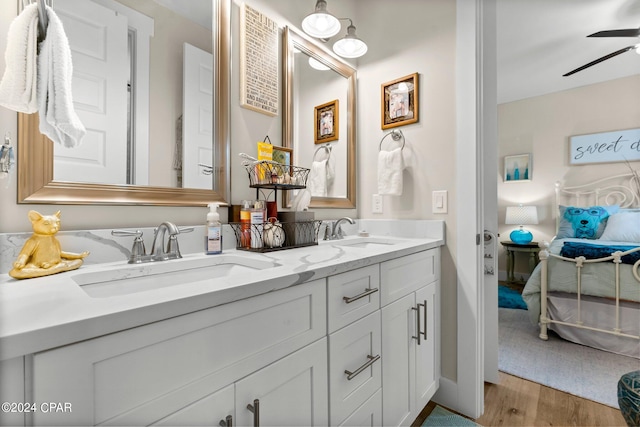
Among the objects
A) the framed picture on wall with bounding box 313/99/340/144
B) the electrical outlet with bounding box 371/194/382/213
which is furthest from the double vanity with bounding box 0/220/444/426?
the framed picture on wall with bounding box 313/99/340/144

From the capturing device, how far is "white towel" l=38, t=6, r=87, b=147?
692 mm

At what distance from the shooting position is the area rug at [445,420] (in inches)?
55.9

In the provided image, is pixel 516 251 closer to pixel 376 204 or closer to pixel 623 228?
pixel 623 228

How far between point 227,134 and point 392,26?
1268 millimetres

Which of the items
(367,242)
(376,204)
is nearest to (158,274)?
(367,242)

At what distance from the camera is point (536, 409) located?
60.4 inches

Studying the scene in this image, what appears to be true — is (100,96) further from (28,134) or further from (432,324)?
(432,324)

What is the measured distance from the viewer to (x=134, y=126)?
3.28 ft

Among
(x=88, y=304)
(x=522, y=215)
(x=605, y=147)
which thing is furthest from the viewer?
(x=522, y=215)

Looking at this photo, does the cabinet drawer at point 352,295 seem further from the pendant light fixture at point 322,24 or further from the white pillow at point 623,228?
the white pillow at point 623,228

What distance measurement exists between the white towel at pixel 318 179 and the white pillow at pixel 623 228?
316 centimetres

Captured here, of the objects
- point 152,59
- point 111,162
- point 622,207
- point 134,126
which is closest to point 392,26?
point 152,59

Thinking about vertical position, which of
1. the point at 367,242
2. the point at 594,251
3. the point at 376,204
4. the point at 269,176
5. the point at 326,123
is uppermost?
the point at 326,123

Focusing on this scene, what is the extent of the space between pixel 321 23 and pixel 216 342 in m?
1.52
